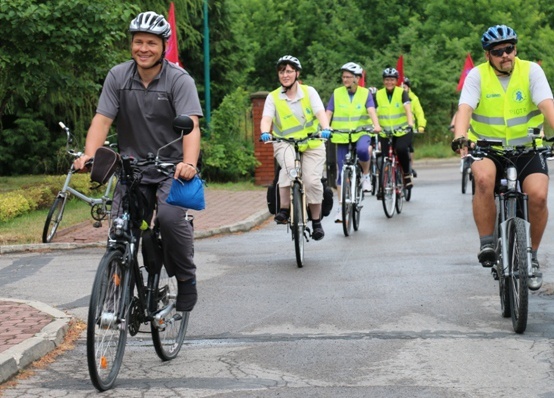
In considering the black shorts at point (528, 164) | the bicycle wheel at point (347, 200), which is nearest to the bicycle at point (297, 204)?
the bicycle wheel at point (347, 200)

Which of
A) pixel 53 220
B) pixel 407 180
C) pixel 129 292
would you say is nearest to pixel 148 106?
pixel 129 292

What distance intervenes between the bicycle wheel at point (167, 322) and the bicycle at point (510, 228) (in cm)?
214

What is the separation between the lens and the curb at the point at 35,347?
6914 millimetres

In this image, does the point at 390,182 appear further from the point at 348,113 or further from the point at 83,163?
the point at 83,163

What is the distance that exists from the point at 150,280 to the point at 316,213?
561cm

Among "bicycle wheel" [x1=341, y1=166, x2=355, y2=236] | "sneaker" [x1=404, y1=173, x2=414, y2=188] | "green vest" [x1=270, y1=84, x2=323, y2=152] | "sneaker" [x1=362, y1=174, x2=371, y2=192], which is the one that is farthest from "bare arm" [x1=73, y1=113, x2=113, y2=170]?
"sneaker" [x1=404, y1=173, x2=414, y2=188]

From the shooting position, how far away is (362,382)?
21.9ft

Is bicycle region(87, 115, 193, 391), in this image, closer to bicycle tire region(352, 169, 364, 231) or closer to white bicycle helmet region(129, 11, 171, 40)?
white bicycle helmet region(129, 11, 171, 40)

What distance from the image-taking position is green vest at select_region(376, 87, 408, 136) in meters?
17.7

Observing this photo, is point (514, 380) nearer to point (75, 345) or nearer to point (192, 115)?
point (192, 115)

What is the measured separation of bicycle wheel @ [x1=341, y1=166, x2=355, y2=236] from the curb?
6142 millimetres

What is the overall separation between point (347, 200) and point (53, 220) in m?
3.41

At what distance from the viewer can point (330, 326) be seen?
8.41 m

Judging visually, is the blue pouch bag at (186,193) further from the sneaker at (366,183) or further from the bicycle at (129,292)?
the sneaker at (366,183)
